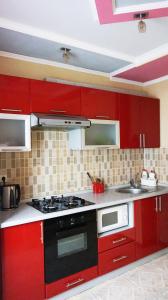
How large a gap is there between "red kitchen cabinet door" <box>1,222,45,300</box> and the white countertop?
57mm

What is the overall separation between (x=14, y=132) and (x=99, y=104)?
103 centimetres

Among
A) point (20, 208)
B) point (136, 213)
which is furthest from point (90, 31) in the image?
point (136, 213)

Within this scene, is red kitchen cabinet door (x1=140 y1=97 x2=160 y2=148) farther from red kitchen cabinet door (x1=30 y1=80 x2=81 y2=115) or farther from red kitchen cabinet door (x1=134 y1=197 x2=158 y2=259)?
red kitchen cabinet door (x1=30 y1=80 x2=81 y2=115)

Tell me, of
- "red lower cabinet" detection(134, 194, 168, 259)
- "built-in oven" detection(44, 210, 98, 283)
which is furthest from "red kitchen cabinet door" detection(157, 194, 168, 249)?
"built-in oven" detection(44, 210, 98, 283)

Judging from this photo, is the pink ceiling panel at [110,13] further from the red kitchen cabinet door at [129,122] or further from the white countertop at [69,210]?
the white countertop at [69,210]

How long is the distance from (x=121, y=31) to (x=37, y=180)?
5.59 ft

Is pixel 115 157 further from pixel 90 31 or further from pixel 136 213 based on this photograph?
pixel 90 31

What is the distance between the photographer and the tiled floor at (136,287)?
2.06 metres

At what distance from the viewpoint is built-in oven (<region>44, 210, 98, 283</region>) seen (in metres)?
1.93

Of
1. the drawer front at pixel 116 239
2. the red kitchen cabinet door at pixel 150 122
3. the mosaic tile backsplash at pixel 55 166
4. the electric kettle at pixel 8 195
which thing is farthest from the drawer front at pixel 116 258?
the red kitchen cabinet door at pixel 150 122

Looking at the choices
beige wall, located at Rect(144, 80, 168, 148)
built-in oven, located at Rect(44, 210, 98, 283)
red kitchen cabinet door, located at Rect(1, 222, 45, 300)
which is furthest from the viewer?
beige wall, located at Rect(144, 80, 168, 148)

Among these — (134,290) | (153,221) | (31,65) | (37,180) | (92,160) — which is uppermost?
(31,65)

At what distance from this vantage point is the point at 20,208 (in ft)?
6.96

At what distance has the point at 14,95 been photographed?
2.03 meters
